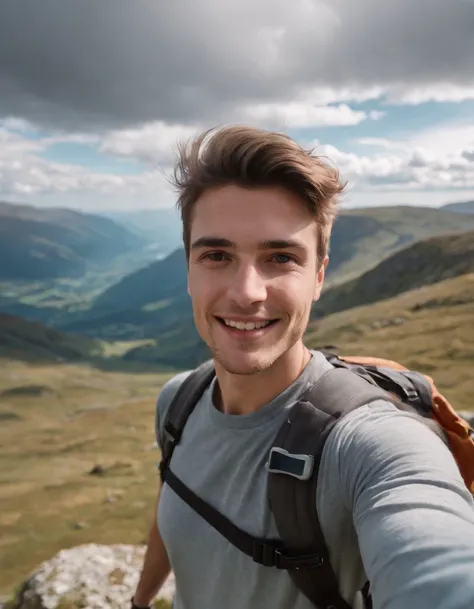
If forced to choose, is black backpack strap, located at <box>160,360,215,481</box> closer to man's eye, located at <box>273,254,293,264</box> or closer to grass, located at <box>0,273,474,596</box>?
man's eye, located at <box>273,254,293,264</box>

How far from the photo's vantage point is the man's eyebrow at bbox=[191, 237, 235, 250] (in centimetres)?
439

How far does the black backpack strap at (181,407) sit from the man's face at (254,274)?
1.16 meters

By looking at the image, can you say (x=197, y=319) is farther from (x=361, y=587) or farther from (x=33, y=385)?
(x=33, y=385)

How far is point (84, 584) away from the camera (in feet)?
35.5

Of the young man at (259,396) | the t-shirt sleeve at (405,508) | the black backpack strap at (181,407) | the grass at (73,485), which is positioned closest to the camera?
the t-shirt sleeve at (405,508)

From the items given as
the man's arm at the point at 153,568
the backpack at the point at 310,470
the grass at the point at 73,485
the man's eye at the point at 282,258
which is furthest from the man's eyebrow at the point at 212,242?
the grass at the point at 73,485

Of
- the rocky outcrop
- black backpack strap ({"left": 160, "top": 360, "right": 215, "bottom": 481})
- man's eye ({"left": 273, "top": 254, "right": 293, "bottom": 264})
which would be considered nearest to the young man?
man's eye ({"left": 273, "top": 254, "right": 293, "bottom": 264})

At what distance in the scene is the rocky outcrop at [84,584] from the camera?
10367mm

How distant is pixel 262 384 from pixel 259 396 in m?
0.12

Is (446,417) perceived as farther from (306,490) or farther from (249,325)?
(249,325)

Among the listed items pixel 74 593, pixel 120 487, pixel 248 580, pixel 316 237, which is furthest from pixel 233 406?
pixel 120 487

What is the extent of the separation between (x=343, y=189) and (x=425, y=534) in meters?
3.29

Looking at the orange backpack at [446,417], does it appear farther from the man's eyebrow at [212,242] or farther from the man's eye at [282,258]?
A: the man's eyebrow at [212,242]

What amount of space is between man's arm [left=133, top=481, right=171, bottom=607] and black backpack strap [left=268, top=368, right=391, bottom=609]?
2.73m
